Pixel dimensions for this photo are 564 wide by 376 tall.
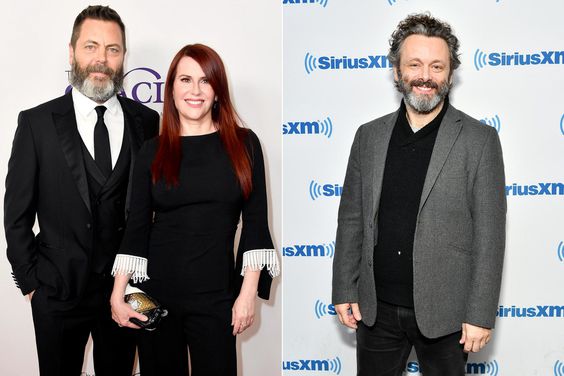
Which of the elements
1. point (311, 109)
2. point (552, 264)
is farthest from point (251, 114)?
point (552, 264)

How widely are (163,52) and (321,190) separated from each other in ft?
4.09

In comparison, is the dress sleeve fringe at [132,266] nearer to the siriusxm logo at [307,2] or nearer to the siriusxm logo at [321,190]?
the siriusxm logo at [321,190]

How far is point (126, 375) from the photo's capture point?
285cm

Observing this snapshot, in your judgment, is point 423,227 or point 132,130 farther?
point 132,130

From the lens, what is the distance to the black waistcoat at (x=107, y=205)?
2629mm

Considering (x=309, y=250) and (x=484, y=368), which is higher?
(x=309, y=250)

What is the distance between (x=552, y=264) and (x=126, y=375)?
6.87 feet

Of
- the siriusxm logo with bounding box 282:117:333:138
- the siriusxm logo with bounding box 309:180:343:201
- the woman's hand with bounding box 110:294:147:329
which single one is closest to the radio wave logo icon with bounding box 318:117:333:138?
the siriusxm logo with bounding box 282:117:333:138

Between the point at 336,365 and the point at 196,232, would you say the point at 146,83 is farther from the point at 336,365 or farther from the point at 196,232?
the point at 336,365

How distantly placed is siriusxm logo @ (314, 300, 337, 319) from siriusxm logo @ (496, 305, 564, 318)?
0.83 m

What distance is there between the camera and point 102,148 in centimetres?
267

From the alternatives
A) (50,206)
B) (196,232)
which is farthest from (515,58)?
(50,206)

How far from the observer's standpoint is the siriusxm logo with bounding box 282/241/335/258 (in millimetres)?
3256

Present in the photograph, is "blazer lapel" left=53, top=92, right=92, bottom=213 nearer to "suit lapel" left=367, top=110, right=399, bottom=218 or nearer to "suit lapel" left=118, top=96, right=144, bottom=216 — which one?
"suit lapel" left=118, top=96, right=144, bottom=216
